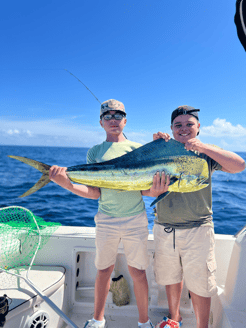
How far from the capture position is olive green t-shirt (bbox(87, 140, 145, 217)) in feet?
6.22

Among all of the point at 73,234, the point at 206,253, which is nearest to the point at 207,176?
the point at 206,253

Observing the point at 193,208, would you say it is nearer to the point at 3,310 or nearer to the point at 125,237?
the point at 125,237

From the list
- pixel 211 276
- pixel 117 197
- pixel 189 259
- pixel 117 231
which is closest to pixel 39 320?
pixel 117 231

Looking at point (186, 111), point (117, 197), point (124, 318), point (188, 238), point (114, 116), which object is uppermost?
point (186, 111)

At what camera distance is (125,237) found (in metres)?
1.91

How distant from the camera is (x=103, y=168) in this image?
69.9 inches

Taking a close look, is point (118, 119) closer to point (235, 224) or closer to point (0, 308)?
point (0, 308)

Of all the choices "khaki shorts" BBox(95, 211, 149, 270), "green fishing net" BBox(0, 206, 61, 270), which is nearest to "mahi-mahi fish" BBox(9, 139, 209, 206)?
"khaki shorts" BBox(95, 211, 149, 270)

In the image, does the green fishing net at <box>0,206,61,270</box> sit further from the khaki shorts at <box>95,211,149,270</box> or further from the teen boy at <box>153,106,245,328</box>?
the teen boy at <box>153,106,245,328</box>

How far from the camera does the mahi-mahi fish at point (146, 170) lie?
1675 millimetres

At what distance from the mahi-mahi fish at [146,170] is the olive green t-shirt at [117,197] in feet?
0.45

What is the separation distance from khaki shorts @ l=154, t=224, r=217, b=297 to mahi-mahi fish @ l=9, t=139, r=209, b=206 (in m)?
0.48

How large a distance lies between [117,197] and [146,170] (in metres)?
0.39

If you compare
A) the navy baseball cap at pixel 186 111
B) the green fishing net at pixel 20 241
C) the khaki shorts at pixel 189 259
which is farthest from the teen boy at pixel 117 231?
the green fishing net at pixel 20 241
